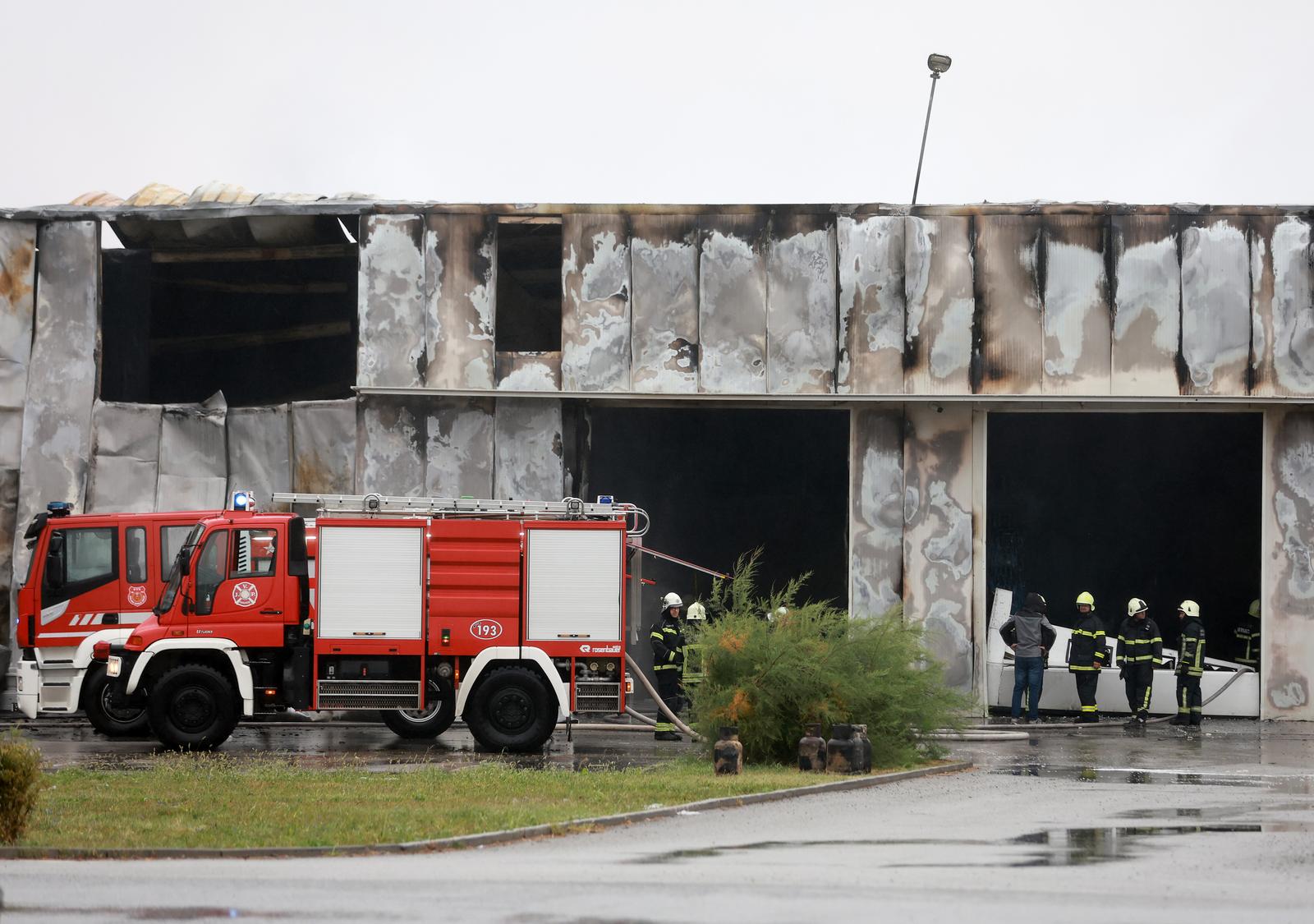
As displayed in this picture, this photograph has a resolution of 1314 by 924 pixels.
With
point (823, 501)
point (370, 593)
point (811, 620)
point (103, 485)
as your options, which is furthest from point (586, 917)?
point (823, 501)

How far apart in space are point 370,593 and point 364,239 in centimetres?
725

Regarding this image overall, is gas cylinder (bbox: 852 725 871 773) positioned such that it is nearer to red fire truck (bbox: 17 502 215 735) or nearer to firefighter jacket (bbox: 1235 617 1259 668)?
red fire truck (bbox: 17 502 215 735)

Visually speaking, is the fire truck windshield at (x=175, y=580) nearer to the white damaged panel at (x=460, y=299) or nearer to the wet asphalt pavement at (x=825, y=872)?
the white damaged panel at (x=460, y=299)

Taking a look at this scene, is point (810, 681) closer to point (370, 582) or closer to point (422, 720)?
point (370, 582)

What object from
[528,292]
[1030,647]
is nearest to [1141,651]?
[1030,647]

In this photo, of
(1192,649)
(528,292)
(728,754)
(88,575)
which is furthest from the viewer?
(528,292)

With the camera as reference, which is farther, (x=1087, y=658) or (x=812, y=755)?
(x=1087, y=658)

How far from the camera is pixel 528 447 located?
22547 millimetres

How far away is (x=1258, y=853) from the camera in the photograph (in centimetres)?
966

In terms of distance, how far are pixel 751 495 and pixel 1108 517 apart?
269 inches

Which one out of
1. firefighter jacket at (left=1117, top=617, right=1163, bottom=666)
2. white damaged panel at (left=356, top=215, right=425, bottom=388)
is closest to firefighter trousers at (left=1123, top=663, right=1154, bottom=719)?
firefighter jacket at (left=1117, top=617, right=1163, bottom=666)

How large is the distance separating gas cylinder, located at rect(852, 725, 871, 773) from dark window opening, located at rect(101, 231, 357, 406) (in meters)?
14.3

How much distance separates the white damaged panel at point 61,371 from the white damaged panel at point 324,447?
2925mm

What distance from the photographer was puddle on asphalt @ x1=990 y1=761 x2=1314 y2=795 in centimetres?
1393
